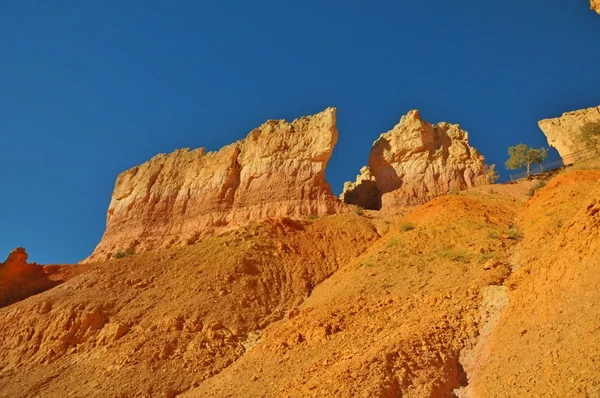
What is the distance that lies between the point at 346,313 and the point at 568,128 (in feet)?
128

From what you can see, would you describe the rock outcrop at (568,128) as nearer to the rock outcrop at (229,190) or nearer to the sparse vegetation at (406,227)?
the rock outcrop at (229,190)

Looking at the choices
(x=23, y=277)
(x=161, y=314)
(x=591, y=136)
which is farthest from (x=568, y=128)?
(x=23, y=277)

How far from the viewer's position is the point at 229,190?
37.1 meters

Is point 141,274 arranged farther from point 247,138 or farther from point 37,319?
point 247,138

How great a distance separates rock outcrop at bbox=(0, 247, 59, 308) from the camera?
2602cm

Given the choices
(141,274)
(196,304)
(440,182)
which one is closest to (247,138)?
(440,182)

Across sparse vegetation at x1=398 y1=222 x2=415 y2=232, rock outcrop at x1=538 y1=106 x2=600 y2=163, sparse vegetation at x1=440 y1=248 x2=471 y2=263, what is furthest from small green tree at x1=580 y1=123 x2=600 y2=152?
sparse vegetation at x1=440 y1=248 x2=471 y2=263

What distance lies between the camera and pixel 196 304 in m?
19.2

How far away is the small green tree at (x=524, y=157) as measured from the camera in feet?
129

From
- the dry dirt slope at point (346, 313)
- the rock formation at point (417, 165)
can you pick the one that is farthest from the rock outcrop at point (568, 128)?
the dry dirt slope at point (346, 313)

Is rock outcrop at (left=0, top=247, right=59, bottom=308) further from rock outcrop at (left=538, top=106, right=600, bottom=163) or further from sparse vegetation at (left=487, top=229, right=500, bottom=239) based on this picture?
rock outcrop at (left=538, top=106, right=600, bottom=163)

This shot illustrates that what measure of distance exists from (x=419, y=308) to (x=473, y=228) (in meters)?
8.38

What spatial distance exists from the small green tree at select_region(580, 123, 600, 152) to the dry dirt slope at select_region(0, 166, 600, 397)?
55.5 ft

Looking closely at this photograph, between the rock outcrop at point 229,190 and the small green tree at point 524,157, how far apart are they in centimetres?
1525
